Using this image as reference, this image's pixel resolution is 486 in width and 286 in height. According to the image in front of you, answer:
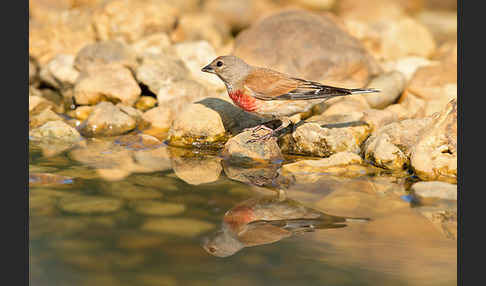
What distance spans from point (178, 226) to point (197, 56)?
5.68 metres

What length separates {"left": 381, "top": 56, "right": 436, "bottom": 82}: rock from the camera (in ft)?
32.0

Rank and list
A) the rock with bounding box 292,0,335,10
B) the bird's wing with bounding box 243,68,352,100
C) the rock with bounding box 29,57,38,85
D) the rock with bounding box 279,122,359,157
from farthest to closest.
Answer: the rock with bounding box 292,0,335,10 → the rock with bounding box 29,57,38,85 → the rock with bounding box 279,122,359,157 → the bird's wing with bounding box 243,68,352,100

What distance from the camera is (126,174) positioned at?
602cm

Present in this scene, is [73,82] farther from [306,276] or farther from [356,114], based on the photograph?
[306,276]

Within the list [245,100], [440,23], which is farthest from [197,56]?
[440,23]

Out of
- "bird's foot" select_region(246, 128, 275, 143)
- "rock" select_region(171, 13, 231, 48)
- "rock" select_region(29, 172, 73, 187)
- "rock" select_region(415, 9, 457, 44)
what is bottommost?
"rock" select_region(29, 172, 73, 187)

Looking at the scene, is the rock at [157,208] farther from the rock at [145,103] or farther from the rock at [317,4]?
the rock at [317,4]

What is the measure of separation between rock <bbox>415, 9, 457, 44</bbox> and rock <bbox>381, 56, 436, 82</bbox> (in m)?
2.85

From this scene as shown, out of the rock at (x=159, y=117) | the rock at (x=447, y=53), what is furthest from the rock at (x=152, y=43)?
the rock at (x=447, y=53)

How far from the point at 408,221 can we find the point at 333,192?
908 millimetres

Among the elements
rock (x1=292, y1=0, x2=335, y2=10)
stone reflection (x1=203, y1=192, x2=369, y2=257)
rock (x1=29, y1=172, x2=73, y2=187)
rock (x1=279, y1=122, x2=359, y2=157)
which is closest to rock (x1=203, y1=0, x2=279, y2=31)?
rock (x1=292, y1=0, x2=335, y2=10)

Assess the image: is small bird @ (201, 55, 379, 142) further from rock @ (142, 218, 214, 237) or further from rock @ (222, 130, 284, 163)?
rock @ (142, 218, 214, 237)

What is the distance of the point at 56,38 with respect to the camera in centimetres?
1082

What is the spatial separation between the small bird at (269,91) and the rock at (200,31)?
4.60 m
